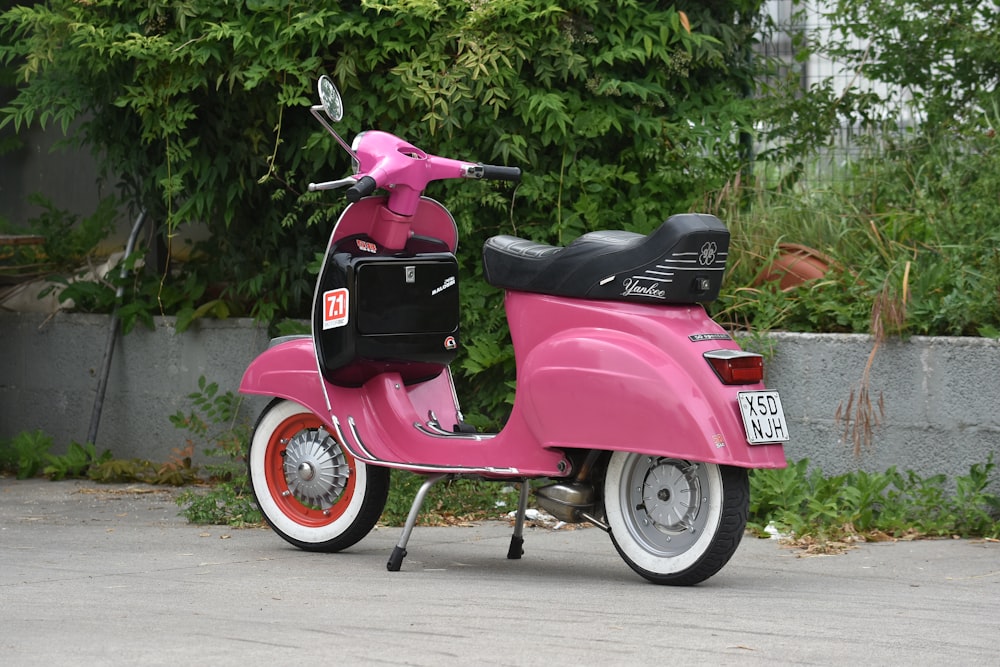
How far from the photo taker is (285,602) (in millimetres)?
4648

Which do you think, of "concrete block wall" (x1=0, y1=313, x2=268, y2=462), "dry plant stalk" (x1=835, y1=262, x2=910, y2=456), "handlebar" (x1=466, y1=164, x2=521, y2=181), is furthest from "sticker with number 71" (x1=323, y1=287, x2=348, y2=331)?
"concrete block wall" (x1=0, y1=313, x2=268, y2=462)

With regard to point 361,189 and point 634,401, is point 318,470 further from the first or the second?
point 634,401

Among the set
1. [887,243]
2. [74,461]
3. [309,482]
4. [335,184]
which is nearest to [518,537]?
[309,482]

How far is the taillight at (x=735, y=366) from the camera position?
4852 mm

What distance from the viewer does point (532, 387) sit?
16.8 feet

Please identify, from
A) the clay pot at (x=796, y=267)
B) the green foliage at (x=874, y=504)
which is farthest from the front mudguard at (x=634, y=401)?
A: the clay pot at (x=796, y=267)

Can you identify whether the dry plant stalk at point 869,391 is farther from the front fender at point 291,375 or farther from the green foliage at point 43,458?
the green foliage at point 43,458

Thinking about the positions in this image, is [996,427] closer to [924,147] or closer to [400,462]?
[924,147]

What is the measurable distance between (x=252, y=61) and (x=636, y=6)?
196 centimetres

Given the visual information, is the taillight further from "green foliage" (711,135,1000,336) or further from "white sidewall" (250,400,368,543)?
"green foliage" (711,135,1000,336)

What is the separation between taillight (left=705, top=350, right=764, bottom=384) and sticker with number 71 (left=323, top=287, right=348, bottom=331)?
141 centimetres

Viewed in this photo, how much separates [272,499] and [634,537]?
1.61 m

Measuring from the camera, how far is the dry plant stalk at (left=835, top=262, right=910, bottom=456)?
650cm

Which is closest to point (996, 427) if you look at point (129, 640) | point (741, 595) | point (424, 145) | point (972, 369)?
point (972, 369)
